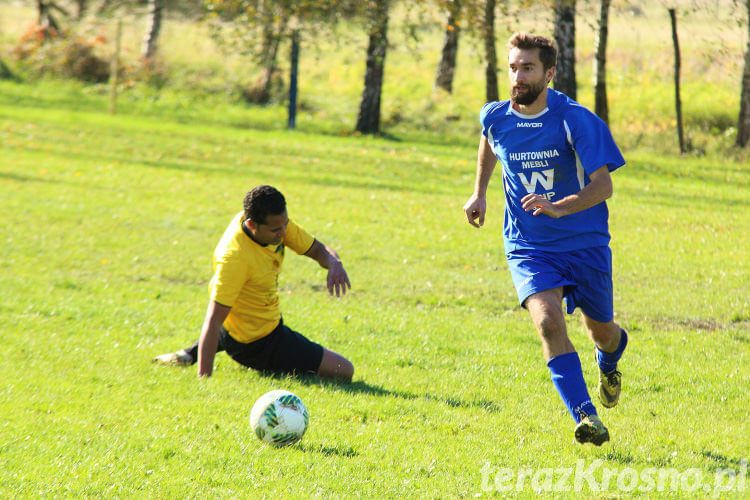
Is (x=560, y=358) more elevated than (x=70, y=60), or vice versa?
(x=70, y=60)

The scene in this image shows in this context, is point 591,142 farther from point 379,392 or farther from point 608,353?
point 379,392

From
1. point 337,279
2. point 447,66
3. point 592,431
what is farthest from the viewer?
point 447,66

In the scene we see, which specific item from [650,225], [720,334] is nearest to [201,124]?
[650,225]

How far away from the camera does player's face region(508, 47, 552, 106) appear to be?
501 centimetres

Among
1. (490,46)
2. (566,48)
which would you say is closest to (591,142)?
(566,48)

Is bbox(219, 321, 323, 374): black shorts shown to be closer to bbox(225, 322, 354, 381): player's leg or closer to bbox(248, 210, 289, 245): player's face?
bbox(225, 322, 354, 381): player's leg

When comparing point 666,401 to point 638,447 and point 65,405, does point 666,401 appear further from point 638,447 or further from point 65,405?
point 65,405

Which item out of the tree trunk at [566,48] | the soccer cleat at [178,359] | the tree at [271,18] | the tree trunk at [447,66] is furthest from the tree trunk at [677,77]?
the soccer cleat at [178,359]

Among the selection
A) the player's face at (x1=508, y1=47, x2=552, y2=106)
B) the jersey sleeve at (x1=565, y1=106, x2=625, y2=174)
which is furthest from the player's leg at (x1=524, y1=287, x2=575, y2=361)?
the player's face at (x1=508, y1=47, x2=552, y2=106)

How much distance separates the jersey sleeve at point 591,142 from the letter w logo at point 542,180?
0.24 metres

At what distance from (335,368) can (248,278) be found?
3.19ft

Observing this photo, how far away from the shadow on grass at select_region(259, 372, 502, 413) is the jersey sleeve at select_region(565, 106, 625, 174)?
6.30 feet

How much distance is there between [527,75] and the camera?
503cm

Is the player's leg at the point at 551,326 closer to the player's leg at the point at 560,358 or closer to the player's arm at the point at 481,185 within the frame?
the player's leg at the point at 560,358
